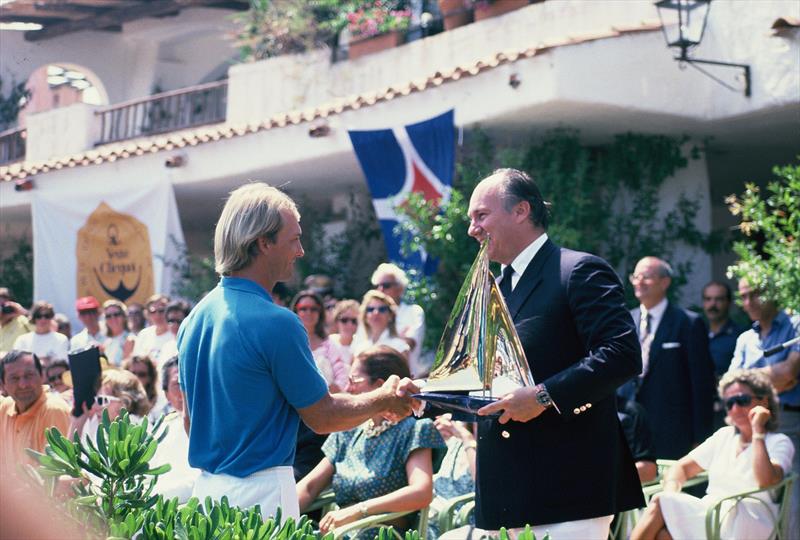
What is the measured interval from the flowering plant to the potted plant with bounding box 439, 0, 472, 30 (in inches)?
29.3

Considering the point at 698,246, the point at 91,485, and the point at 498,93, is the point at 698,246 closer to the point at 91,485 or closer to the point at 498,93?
the point at 498,93

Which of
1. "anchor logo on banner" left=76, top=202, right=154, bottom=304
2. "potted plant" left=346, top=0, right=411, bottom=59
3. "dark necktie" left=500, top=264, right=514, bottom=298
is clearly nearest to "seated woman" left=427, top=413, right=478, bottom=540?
"dark necktie" left=500, top=264, right=514, bottom=298

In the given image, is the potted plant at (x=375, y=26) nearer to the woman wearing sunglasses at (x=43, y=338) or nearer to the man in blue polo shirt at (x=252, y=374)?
the woman wearing sunglasses at (x=43, y=338)

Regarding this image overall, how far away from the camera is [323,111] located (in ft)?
37.0

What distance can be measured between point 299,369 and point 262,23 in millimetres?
11888

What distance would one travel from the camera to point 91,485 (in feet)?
10.7

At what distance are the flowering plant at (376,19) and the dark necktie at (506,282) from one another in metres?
9.27

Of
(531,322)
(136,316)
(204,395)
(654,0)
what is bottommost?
(136,316)

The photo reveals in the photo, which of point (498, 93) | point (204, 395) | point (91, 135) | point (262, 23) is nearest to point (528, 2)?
point (498, 93)

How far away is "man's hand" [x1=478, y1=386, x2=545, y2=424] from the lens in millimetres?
3566

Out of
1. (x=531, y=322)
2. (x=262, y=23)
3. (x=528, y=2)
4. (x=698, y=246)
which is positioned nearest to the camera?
(x=531, y=322)

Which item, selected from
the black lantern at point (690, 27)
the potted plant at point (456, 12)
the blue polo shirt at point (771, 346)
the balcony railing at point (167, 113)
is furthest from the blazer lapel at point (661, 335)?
the balcony railing at point (167, 113)

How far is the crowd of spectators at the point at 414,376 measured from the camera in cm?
532

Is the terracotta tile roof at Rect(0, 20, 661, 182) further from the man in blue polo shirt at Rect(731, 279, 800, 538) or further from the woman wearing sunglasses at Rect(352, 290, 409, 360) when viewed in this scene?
the man in blue polo shirt at Rect(731, 279, 800, 538)
